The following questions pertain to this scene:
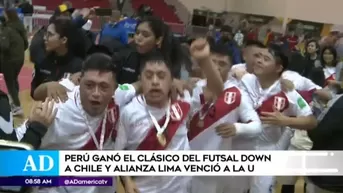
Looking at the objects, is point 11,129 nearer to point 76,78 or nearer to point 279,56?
point 76,78

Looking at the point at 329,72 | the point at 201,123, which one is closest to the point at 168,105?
the point at 201,123

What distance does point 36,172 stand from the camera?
2637 mm

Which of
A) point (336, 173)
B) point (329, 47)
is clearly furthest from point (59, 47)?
point (329, 47)

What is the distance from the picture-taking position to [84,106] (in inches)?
96.8

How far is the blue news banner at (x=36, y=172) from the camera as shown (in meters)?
2.30

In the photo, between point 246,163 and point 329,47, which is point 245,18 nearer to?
point 329,47

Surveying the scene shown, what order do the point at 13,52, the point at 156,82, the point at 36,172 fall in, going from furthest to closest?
the point at 13,52 → the point at 36,172 → the point at 156,82

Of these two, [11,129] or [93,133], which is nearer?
[11,129]

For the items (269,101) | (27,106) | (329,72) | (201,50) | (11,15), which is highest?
(201,50)

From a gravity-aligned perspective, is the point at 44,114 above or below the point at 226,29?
above

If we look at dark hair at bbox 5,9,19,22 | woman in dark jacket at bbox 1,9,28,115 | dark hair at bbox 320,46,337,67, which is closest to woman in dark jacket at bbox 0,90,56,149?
dark hair at bbox 320,46,337,67

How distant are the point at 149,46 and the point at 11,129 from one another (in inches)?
49.5

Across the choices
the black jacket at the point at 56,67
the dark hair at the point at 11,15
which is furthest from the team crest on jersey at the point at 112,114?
the dark hair at the point at 11,15
